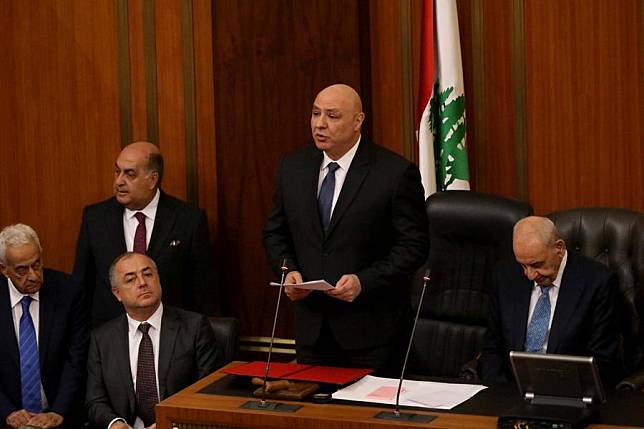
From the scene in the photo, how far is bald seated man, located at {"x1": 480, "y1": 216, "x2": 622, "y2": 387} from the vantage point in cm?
464

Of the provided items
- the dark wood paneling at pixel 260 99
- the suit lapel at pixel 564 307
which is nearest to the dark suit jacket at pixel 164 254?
the dark wood paneling at pixel 260 99

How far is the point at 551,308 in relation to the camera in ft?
15.6

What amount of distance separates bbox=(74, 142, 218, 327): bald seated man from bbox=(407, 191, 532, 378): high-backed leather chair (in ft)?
3.92

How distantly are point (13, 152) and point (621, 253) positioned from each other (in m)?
3.53

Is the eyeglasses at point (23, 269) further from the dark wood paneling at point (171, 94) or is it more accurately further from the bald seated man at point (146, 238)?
the dark wood paneling at point (171, 94)

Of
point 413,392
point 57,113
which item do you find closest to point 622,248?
point 413,392

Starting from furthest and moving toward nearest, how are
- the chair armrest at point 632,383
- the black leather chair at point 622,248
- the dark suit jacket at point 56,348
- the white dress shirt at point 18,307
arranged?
the white dress shirt at point 18,307 < the dark suit jacket at point 56,348 < the black leather chair at point 622,248 < the chair armrest at point 632,383

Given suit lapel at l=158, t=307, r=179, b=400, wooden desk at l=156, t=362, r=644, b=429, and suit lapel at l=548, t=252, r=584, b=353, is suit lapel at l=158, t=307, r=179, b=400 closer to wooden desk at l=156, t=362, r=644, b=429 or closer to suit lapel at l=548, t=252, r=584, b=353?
wooden desk at l=156, t=362, r=644, b=429

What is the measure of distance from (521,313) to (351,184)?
82 centimetres

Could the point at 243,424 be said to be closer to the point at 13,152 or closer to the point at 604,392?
the point at 604,392

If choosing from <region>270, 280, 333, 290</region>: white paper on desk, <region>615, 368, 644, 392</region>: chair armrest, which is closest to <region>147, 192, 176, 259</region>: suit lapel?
<region>270, 280, 333, 290</region>: white paper on desk

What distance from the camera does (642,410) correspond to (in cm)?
391

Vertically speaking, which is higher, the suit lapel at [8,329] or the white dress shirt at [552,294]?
the white dress shirt at [552,294]

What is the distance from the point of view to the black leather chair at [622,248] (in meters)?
4.96
